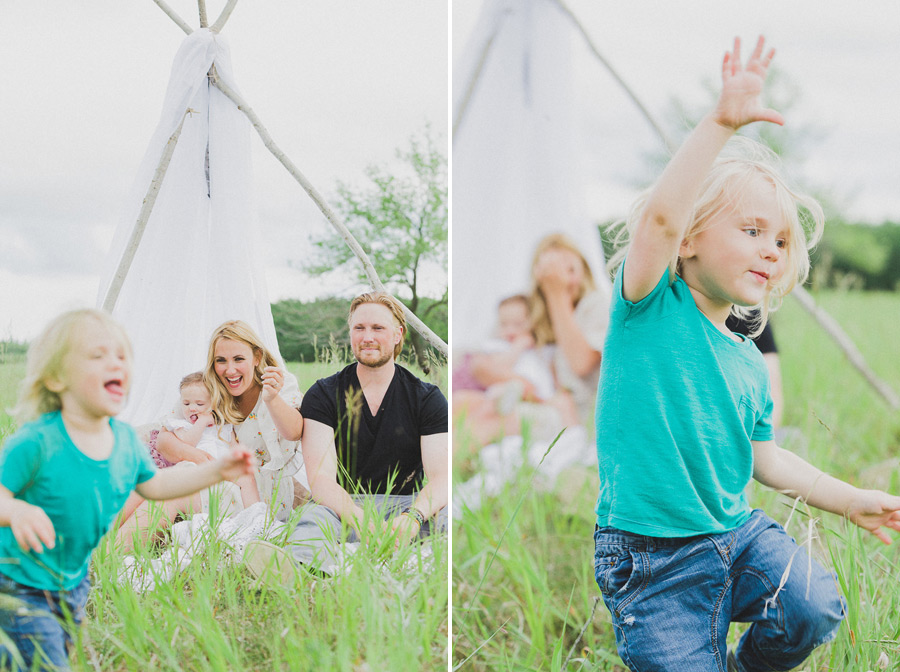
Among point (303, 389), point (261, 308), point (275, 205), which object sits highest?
point (275, 205)

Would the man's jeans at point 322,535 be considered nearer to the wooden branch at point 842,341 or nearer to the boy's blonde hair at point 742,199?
the boy's blonde hair at point 742,199

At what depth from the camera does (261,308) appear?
1.61 meters

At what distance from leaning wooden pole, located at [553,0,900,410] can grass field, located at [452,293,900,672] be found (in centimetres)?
13

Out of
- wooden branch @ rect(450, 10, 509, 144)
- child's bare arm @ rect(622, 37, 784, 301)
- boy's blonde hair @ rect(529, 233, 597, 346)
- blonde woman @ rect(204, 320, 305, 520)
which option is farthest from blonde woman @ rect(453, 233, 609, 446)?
child's bare arm @ rect(622, 37, 784, 301)

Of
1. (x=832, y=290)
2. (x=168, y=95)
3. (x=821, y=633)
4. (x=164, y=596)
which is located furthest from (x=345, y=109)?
(x=832, y=290)

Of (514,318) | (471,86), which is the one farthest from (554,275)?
(471,86)

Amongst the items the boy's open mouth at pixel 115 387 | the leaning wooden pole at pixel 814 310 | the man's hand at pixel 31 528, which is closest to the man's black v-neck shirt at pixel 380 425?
the boy's open mouth at pixel 115 387

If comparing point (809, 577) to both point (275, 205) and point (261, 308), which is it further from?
point (275, 205)

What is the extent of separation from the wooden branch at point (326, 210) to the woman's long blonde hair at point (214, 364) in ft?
1.00

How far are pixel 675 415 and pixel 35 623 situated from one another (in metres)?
1.23

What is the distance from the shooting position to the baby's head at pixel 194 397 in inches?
60.5

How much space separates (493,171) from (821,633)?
2.12 metres

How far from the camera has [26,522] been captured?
1258 mm

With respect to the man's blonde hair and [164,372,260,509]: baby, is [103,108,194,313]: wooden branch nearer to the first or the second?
[164,372,260,509]: baby
